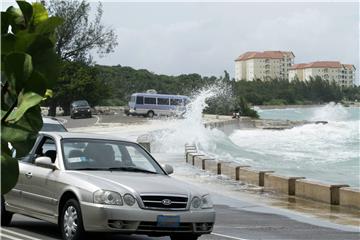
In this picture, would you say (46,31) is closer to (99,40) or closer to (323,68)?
(99,40)

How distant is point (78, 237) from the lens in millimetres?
8523

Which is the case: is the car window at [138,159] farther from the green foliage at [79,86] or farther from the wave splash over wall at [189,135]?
the green foliage at [79,86]

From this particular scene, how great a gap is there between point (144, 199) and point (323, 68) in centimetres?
18829

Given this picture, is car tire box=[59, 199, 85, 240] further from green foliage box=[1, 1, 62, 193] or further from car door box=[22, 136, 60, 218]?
green foliage box=[1, 1, 62, 193]

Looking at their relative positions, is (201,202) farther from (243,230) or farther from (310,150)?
(310,150)

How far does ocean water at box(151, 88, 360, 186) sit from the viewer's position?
33.2 metres

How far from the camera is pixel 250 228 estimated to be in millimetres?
11656

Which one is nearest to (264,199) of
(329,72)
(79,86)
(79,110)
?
(79,110)

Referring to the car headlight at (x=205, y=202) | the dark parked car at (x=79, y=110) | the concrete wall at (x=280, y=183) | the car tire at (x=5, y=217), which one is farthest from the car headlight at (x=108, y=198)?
the dark parked car at (x=79, y=110)

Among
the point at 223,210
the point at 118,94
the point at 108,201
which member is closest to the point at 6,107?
the point at 108,201

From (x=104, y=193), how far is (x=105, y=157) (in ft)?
4.28

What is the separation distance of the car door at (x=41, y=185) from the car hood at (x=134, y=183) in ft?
1.46

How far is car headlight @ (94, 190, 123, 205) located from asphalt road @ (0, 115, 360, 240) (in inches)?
21.2

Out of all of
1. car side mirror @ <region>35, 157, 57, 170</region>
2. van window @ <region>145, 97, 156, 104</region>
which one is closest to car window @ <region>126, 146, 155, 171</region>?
car side mirror @ <region>35, 157, 57, 170</region>
